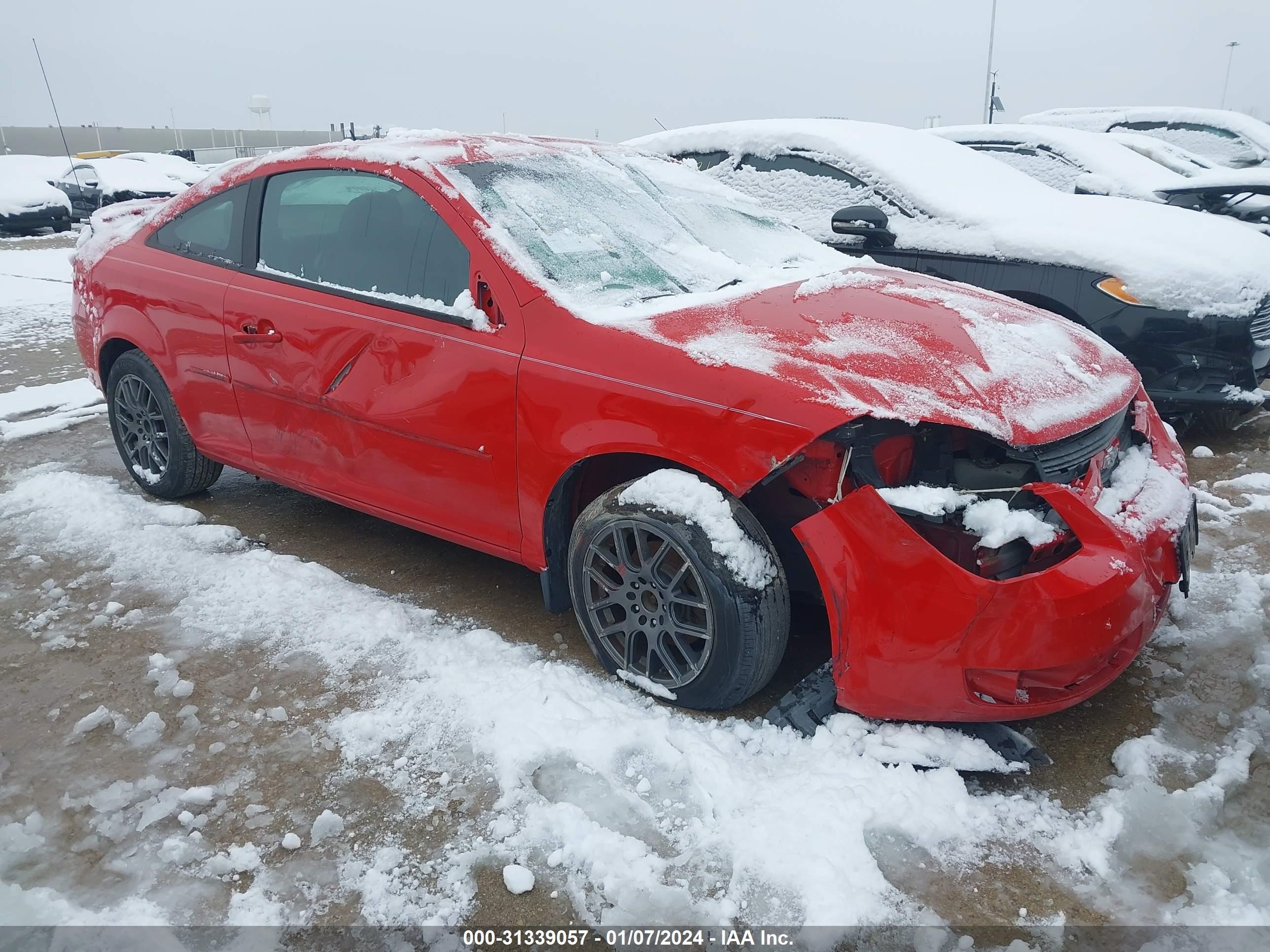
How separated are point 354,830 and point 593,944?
26.3 inches

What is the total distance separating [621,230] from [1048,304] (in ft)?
8.16

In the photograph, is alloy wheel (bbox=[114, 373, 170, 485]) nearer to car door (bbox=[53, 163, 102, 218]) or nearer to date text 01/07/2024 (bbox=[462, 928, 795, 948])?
date text 01/07/2024 (bbox=[462, 928, 795, 948])

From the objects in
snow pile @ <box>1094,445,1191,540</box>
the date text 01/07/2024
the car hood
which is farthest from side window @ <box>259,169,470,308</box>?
snow pile @ <box>1094,445,1191,540</box>

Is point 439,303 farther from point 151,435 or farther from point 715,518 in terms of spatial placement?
point 151,435

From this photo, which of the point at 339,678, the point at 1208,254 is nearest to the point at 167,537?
the point at 339,678

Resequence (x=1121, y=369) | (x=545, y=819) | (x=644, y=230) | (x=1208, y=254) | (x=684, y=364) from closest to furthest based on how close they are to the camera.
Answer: (x=545, y=819), (x=684, y=364), (x=1121, y=369), (x=644, y=230), (x=1208, y=254)

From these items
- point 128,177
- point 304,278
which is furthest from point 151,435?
point 128,177

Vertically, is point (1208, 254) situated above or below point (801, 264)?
below

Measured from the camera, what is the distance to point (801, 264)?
11.1 feet

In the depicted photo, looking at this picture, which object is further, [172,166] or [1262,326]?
[172,166]

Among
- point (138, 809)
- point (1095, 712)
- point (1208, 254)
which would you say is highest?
point (1208, 254)

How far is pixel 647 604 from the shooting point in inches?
102

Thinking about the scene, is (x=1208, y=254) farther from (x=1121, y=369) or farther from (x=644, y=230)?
(x=644, y=230)

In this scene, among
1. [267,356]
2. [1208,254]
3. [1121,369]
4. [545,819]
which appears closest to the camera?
[545,819]
